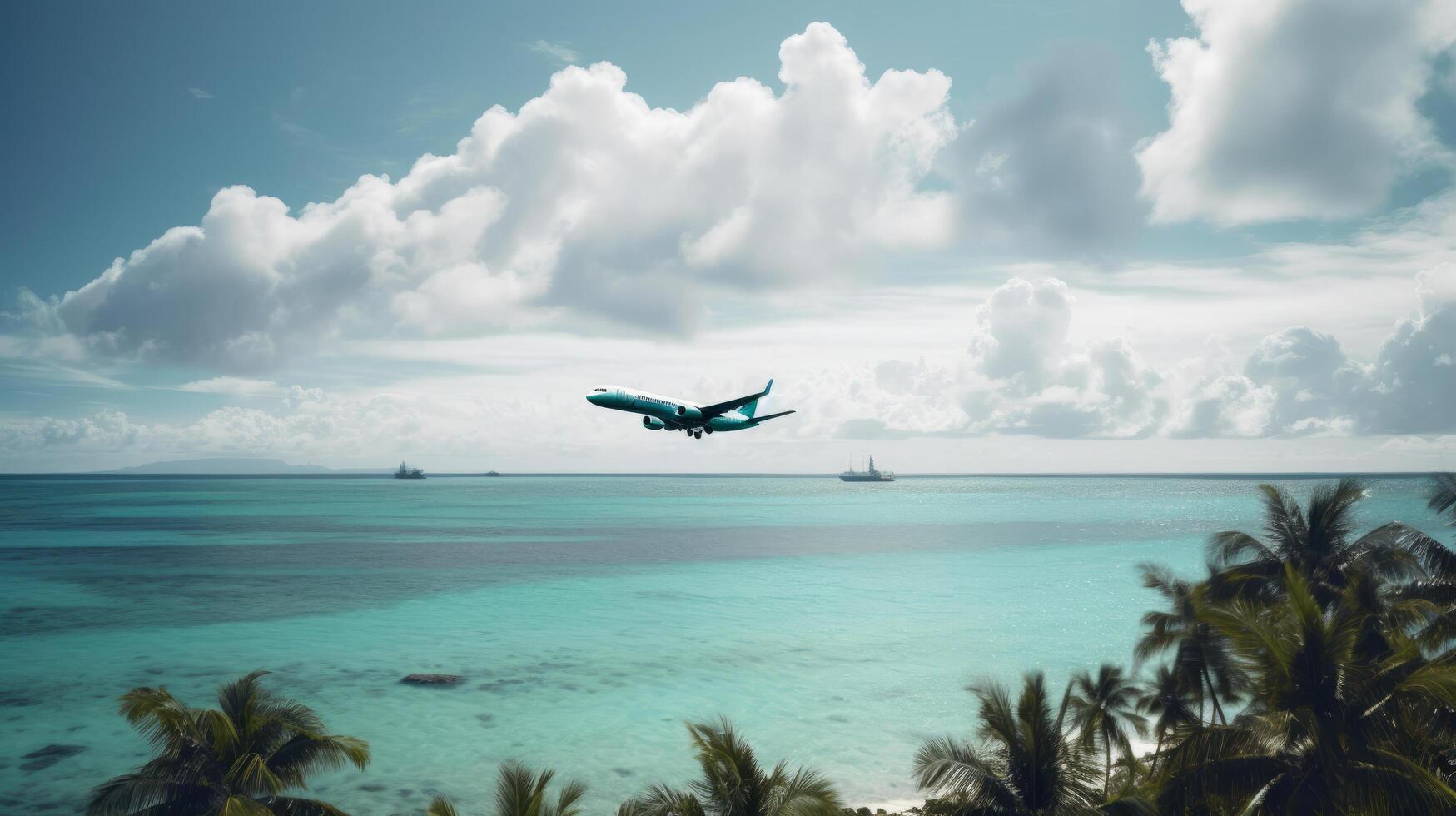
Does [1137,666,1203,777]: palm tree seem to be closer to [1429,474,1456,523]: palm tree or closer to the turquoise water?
the turquoise water

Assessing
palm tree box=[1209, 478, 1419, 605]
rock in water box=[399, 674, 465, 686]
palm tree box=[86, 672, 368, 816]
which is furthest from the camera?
rock in water box=[399, 674, 465, 686]

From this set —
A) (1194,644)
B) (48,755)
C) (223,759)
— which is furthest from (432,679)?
(1194,644)

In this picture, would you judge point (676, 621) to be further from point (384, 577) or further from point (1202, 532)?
point (1202, 532)

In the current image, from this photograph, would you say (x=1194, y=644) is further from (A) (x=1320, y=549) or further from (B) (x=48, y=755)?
(B) (x=48, y=755)

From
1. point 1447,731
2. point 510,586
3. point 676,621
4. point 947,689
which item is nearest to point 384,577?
point 510,586

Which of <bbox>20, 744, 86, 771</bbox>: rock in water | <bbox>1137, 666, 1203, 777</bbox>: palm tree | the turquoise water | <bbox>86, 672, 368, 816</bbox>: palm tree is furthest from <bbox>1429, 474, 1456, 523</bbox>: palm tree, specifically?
<bbox>20, 744, 86, 771</bbox>: rock in water

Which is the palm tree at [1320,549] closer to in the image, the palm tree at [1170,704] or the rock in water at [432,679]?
the palm tree at [1170,704]
